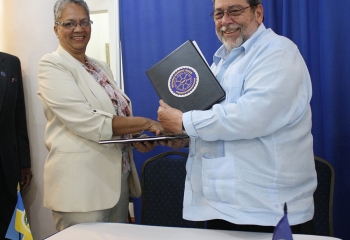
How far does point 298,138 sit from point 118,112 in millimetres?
967

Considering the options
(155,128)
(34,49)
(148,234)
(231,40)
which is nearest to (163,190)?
(155,128)

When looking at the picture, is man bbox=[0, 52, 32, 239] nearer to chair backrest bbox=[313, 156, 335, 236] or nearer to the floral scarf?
the floral scarf

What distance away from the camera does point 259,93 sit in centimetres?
124

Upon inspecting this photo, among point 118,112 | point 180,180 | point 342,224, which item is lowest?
point 342,224

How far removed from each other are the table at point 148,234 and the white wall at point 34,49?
1.50 m

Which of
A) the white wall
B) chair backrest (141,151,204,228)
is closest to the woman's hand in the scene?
A: chair backrest (141,151,204,228)

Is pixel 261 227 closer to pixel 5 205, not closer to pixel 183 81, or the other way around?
pixel 183 81

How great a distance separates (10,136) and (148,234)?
1670mm

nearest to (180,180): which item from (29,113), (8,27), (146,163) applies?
(146,163)

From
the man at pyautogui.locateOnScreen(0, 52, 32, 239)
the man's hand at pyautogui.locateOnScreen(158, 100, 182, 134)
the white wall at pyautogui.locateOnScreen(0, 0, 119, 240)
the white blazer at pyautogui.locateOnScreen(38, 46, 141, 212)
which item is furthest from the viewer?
the white wall at pyautogui.locateOnScreen(0, 0, 119, 240)

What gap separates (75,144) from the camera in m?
1.67

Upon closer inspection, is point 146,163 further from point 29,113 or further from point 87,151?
point 29,113

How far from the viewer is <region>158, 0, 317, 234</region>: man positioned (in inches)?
49.6

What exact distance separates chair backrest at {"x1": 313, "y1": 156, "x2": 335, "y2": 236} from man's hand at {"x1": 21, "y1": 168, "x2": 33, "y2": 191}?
83.7 inches
